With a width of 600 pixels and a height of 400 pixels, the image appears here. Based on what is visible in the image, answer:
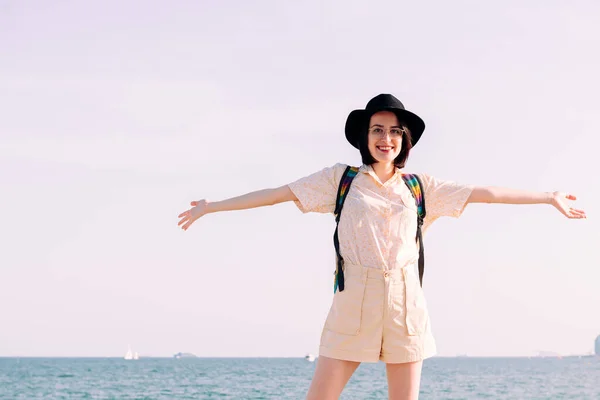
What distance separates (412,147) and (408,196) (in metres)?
0.29

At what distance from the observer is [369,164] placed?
4613mm

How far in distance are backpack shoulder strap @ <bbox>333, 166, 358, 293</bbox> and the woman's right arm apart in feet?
0.78

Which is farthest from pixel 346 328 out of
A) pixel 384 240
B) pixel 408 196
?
pixel 408 196

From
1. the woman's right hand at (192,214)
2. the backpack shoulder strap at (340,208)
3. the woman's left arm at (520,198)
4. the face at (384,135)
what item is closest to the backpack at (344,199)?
the backpack shoulder strap at (340,208)

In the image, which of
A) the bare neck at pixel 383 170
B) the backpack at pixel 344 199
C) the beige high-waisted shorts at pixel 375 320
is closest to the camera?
the beige high-waisted shorts at pixel 375 320

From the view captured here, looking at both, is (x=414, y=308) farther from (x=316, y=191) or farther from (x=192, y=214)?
(x=192, y=214)

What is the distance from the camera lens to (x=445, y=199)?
15.2 ft

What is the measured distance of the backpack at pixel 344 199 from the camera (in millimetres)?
4457

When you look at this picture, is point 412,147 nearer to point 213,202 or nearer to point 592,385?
point 213,202

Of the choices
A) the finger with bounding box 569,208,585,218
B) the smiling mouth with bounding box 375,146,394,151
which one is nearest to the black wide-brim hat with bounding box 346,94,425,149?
the smiling mouth with bounding box 375,146,394,151

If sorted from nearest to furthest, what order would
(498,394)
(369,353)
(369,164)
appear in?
(369,353), (369,164), (498,394)

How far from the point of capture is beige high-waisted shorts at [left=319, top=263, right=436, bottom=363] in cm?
434

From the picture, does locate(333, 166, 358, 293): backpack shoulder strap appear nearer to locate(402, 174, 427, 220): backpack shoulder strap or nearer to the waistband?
the waistband

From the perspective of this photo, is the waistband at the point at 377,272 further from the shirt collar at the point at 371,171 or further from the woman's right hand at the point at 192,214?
the woman's right hand at the point at 192,214
